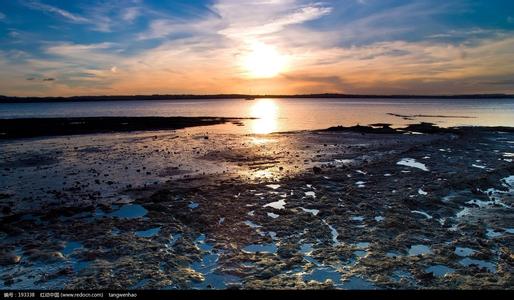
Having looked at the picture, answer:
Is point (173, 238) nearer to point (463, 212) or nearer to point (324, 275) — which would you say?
point (324, 275)

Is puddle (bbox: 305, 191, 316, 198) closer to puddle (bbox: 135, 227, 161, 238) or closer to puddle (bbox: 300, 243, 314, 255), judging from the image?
puddle (bbox: 300, 243, 314, 255)

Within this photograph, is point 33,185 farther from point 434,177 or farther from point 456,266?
point 434,177

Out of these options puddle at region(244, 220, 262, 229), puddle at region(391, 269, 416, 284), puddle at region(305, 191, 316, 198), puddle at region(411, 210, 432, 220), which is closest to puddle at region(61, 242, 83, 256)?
puddle at region(244, 220, 262, 229)

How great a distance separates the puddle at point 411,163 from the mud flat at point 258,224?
30 cm

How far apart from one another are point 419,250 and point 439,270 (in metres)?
1.43

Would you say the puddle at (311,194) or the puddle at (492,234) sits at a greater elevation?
the puddle at (311,194)

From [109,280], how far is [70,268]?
1.60 meters

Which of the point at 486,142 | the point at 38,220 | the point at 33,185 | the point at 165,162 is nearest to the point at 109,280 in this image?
the point at 38,220

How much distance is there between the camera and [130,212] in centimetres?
1571

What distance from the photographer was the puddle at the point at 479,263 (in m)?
10.1

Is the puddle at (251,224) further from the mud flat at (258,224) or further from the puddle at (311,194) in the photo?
the puddle at (311,194)

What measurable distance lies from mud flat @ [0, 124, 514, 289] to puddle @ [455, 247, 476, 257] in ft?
0.21

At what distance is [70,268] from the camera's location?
33.1 ft

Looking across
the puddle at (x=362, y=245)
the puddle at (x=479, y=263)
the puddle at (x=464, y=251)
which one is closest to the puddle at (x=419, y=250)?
the puddle at (x=464, y=251)
